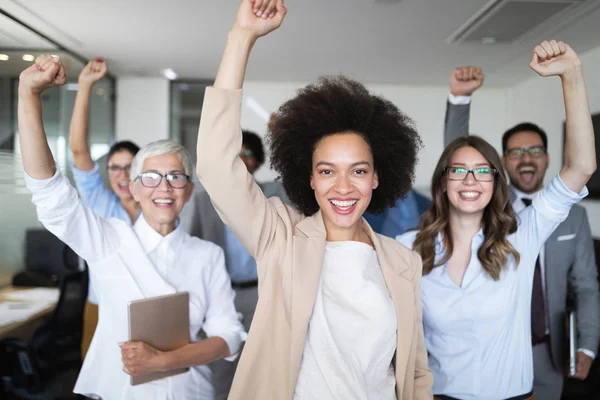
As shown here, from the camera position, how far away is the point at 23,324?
7.54 ft

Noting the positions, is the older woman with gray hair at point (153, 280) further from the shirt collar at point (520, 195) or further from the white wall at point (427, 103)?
the white wall at point (427, 103)

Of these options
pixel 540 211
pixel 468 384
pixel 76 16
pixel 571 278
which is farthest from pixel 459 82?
pixel 76 16

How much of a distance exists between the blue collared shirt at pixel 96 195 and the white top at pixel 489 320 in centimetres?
172

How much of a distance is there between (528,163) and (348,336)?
1913 millimetres

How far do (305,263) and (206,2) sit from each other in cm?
235

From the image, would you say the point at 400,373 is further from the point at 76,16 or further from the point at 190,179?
the point at 76,16

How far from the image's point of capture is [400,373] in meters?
1.45

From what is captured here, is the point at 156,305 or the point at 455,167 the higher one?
the point at 455,167

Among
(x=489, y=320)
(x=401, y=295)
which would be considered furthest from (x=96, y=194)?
(x=489, y=320)

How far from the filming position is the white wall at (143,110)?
5457mm

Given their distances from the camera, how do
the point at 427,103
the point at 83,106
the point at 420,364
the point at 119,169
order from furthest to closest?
the point at 427,103
the point at 119,169
the point at 83,106
the point at 420,364

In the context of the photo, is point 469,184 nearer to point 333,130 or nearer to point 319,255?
point 333,130

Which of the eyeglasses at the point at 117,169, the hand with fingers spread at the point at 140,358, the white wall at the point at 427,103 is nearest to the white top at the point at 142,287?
the hand with fingers spread at the point at 140,358

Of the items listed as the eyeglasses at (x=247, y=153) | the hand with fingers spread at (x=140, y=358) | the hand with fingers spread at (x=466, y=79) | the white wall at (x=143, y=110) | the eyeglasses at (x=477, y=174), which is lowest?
the hand with fingers spread at (x=140, y=358)
